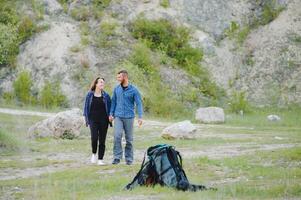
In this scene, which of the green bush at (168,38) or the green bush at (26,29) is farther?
the green bush at (168,38)

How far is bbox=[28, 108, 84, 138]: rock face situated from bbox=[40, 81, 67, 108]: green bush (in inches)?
687

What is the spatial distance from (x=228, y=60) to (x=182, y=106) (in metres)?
9.31

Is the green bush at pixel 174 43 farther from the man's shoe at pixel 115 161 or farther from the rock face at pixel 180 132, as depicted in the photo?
the man's shoe at pixel 115 161

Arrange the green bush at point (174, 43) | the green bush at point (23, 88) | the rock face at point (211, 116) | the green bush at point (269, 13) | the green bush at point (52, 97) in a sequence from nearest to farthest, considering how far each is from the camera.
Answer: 1. the rock face at point (211, 116)
2. the green bush at point (52, 97)
3. the green bush at point (23, 88)
4. the green bush at point (174, 43)
5. the green bush at point (269, 13)

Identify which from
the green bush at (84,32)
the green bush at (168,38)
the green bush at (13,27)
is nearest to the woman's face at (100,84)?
the green bush at (13,27)

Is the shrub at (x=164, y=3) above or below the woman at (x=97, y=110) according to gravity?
above

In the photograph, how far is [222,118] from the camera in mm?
35531

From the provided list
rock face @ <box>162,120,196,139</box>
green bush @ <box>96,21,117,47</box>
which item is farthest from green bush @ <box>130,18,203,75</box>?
rock face @ <box>162,120,196,139</box>

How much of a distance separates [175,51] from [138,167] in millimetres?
34412

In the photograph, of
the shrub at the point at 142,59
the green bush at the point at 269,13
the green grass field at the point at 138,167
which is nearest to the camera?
the green grass field at the point at 138,167

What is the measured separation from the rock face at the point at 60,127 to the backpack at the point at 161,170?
1254 cm

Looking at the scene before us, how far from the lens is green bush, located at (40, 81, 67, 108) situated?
41.9 meters

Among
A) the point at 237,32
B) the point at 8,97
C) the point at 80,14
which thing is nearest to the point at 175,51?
the point at 237,32

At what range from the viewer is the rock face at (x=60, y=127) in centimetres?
2389
